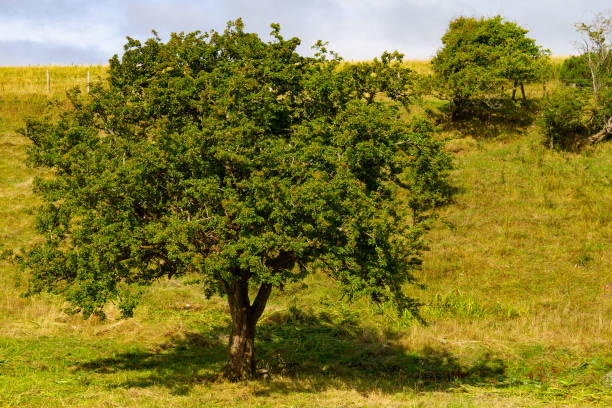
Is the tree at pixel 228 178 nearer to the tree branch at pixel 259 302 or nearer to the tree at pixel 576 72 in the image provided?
the tree branch at pixel 259 302

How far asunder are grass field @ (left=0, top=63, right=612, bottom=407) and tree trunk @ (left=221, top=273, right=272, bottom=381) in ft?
2.41

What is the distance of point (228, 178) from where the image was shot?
13828 mm

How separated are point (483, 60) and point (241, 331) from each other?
125 feet

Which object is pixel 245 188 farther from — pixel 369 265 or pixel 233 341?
pixel 233 341

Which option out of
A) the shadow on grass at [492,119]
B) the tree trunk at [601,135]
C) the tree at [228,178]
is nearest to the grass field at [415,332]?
the tree at [228,178]

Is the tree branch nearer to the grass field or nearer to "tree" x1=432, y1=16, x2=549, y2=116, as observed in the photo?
the grass field

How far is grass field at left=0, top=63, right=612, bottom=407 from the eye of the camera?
14.8 metres

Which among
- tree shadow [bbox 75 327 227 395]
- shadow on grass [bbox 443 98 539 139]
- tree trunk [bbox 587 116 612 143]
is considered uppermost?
shadow on grass [bbox 443 98 539 139]

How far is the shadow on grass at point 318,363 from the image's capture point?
640 inches

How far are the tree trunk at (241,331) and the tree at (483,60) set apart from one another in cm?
3286

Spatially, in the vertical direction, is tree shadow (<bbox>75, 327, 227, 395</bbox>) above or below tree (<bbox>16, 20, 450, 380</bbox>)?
below

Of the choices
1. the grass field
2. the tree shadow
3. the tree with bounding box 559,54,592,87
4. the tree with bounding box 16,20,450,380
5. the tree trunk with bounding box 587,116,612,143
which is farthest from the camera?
the tree with bounding box 559,54,592,87

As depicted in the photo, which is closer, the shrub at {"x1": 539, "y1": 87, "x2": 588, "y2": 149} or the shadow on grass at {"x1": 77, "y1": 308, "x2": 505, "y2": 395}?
the shadow on grass at {"x1": 77, "y1": 308, "x2": 505, "y2": 395}

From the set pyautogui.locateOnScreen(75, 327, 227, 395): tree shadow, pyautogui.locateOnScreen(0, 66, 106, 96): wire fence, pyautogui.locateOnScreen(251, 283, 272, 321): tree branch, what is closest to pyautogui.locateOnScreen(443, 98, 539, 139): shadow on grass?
pyautogui.locateOnScreen(75, 327, 227, 395): tree shadow
